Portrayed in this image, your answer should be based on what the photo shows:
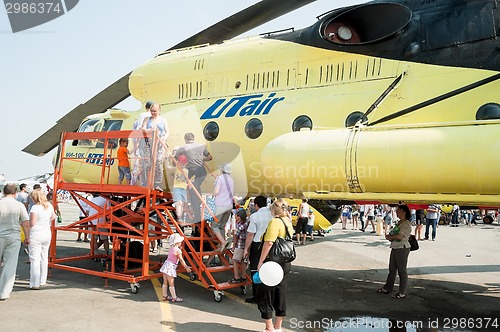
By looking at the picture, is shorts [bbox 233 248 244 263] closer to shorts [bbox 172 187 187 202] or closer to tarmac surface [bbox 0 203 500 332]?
tarmac surface [bbox 0 203 500 332]

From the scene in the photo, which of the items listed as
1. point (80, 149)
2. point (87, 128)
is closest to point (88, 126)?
point (87, 128)

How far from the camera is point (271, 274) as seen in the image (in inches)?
213

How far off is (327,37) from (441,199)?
3.92 meters

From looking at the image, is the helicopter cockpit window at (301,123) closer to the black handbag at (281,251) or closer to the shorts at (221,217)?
the shorts at (221,217)

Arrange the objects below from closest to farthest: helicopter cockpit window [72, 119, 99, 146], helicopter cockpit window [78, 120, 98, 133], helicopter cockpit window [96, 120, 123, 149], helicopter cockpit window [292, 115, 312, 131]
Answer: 1. helicopter cockpit window [292, 115, 312, 131]
2. helicopter cockpit window [96, 120, 123, 149]
3. helicopter cockpit window [72, 119, 99, 146]
4. helicopter cockpit window [78, 120, 98, 133]

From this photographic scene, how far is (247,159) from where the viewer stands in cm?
882

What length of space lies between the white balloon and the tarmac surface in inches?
42.9

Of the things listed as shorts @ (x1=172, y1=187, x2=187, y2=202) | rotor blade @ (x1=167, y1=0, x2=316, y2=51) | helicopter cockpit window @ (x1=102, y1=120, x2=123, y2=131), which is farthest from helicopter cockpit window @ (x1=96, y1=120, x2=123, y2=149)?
shorts @ (x1=172, y1=187, x2=187, y2=202)

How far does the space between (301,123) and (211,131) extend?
2.08 meters

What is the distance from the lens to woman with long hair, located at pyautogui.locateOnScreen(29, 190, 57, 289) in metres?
7.86

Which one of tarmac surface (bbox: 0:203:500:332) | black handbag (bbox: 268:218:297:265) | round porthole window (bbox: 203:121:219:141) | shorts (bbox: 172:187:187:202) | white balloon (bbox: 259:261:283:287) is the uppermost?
round porthole window (bbox: 203:121:219:141)

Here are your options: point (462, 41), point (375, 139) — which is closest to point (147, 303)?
point (375, 139)

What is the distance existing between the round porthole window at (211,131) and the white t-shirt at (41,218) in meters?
3.42

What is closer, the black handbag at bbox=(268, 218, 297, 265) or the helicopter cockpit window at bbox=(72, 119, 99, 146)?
the black handbag at bbox=(268, 218, 297, 265)
